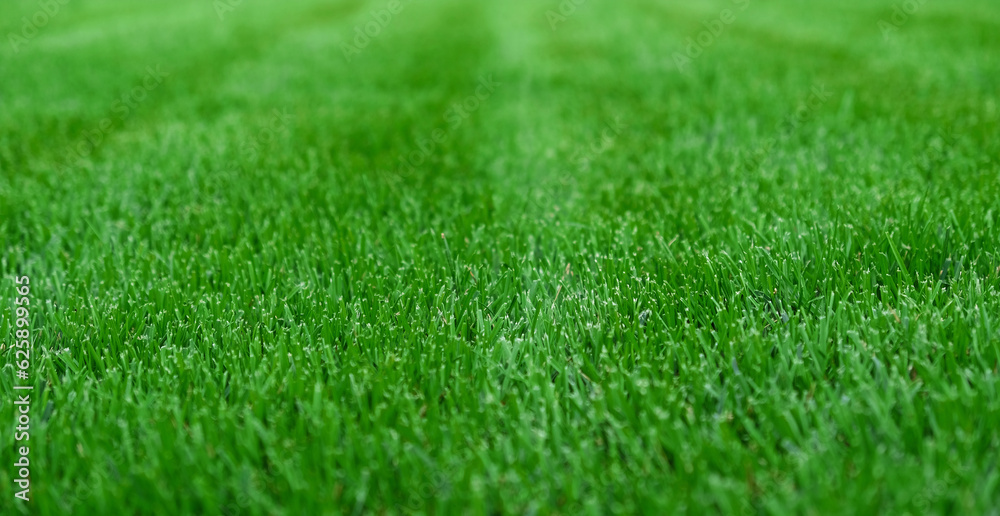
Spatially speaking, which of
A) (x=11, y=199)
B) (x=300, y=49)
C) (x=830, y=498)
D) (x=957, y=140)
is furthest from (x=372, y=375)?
(x=300, y=49)

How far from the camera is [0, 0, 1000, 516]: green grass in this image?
4.81 feet

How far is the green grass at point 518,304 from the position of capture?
4.81 feet

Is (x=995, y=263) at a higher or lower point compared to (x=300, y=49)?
lower

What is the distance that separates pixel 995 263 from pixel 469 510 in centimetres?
180

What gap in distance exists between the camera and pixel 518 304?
2215 mm

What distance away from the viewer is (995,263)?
2.16m

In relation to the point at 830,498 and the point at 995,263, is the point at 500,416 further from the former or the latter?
the point at 995,263

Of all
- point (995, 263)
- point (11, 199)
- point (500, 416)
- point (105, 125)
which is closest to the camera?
point (500, 416)

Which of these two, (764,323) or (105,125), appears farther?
(105,125)

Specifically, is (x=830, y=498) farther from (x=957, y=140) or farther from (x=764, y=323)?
(x=957, y=140)

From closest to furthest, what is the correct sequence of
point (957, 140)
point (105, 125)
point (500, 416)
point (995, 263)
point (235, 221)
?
point (500, 416)
point (995, 263)
point (235, 221)
point (957, 140)
point (105, 125)

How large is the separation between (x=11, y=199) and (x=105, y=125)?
5.11 feet

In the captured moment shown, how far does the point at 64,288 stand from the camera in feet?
7.98

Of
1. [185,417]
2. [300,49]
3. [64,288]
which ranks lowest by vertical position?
[185,417]
